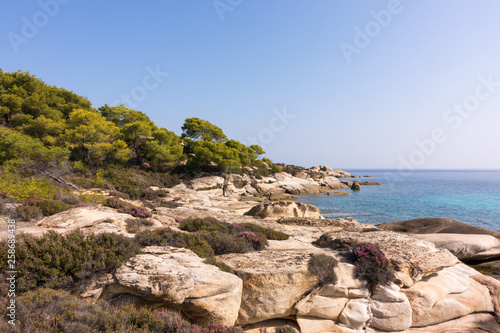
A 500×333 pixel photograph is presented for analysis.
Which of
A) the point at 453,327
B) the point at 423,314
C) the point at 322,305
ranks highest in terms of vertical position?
the point at 322,305

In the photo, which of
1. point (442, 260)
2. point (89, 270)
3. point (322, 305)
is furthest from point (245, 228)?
point (442, 260)

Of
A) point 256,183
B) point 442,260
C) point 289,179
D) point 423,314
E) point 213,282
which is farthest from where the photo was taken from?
point 289,179

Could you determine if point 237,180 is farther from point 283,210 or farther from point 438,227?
point 438,227

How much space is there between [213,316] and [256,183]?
4584cm

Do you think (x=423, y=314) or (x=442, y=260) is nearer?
(x=423, y=314)

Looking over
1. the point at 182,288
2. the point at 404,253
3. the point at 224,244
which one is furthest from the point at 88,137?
the point at 404,253

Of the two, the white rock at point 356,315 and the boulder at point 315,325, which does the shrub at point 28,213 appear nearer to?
the boulder at point 315,325

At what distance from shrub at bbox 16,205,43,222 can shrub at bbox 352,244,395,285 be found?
12.3m

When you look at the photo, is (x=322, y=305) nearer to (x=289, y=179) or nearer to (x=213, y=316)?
(x=213, y=316)

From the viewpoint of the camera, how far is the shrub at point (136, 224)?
29.0 feet

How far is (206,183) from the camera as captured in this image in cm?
4041

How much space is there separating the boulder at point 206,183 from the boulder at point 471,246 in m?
31.2

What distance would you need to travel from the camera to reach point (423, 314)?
771 cm

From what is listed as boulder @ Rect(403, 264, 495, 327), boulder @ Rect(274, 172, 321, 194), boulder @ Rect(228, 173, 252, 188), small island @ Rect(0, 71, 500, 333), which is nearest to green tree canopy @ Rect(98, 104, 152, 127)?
boulder @ Rect(228, 173, 252, 188)
